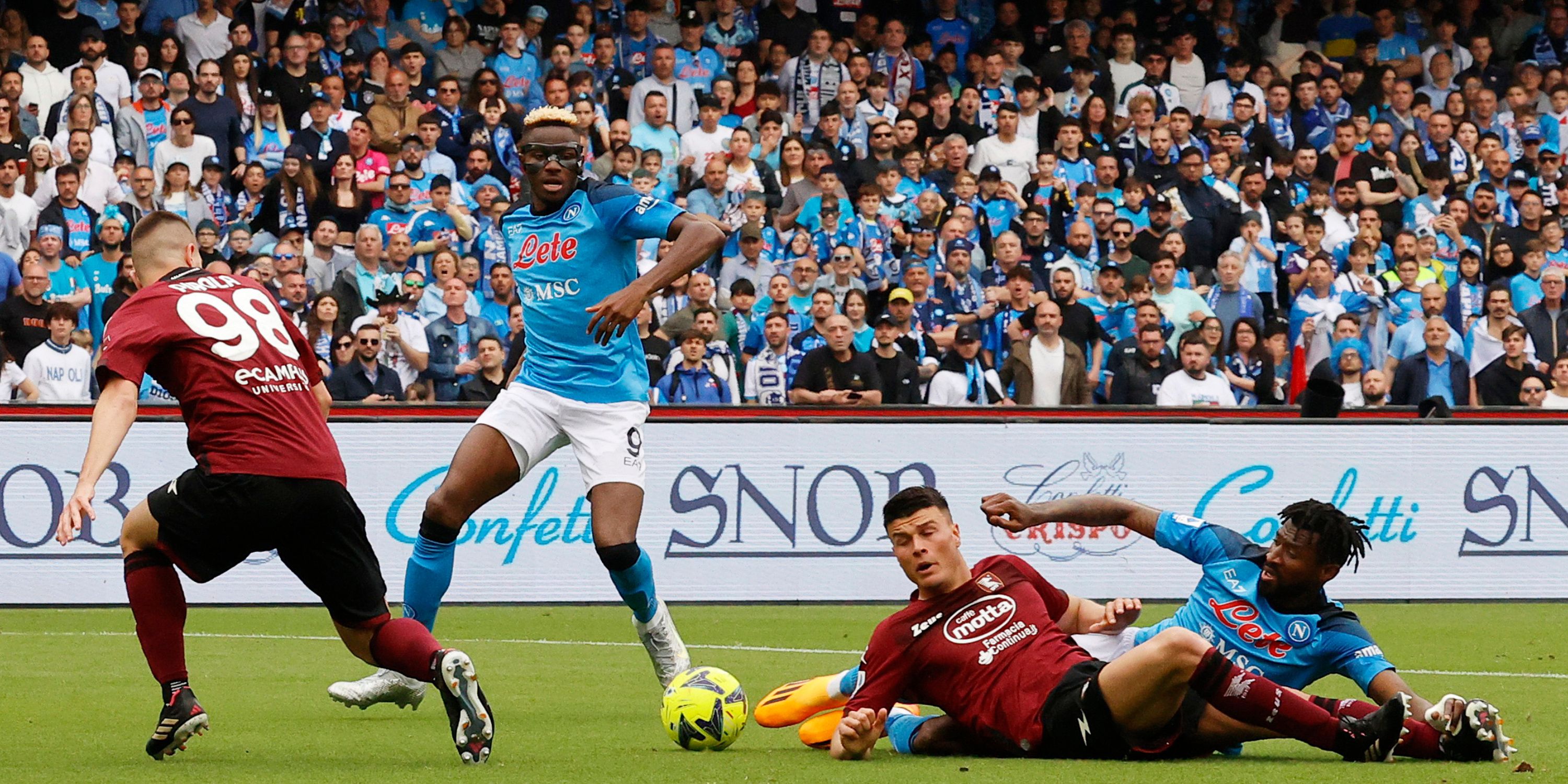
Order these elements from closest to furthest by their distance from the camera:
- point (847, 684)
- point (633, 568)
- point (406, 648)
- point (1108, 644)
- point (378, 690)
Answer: point (406, 648) → point (847, 684) → point (1108, 644) → point (378, 690) → point (633, 568)

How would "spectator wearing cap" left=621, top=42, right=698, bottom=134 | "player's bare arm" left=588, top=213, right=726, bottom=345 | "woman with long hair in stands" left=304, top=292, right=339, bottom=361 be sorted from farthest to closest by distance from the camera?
"spectator wearing cap" left=621, top=42, right=698, bottom=134 < "woman with long hair in stands" left=304, top=292, right=339, bottom=361 < "player's bare arm" left=588, top=213, right=726, bottom=345

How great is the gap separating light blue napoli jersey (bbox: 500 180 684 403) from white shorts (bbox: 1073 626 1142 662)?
86.1 inches

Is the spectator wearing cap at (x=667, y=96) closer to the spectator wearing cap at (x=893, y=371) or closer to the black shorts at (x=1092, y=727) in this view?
the spectator wearing cap at (x=893, y=371)

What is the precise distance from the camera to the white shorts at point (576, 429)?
7.79 meters

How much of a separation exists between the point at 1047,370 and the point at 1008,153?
354 cm

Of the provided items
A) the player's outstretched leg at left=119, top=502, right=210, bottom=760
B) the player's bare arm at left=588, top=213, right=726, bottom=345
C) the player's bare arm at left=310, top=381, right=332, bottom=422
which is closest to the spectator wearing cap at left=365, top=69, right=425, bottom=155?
the player's bare arm at left=588, top=213, right=726, bottom=345

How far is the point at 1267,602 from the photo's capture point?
646 centimetres

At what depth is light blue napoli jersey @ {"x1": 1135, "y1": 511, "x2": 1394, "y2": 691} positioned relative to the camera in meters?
6.39

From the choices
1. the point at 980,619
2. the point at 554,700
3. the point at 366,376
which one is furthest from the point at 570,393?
the point at 366,376

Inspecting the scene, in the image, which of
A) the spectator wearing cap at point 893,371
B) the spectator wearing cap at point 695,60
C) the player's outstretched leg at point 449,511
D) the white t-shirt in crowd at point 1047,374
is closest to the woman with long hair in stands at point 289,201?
the spectator wearing cap at point 695,60

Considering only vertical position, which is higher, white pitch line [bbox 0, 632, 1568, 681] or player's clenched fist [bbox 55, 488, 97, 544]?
player's clenched fist [bbox 55, 488, 97, 544]

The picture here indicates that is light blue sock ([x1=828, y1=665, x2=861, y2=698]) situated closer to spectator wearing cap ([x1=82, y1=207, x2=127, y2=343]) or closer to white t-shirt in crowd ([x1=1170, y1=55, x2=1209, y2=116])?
spectator wearing cap ([x1=82, y1=207, x2=127, y2=343])

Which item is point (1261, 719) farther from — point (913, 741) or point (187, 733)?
point (187, 733)

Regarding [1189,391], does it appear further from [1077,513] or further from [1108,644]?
[1077,513]
